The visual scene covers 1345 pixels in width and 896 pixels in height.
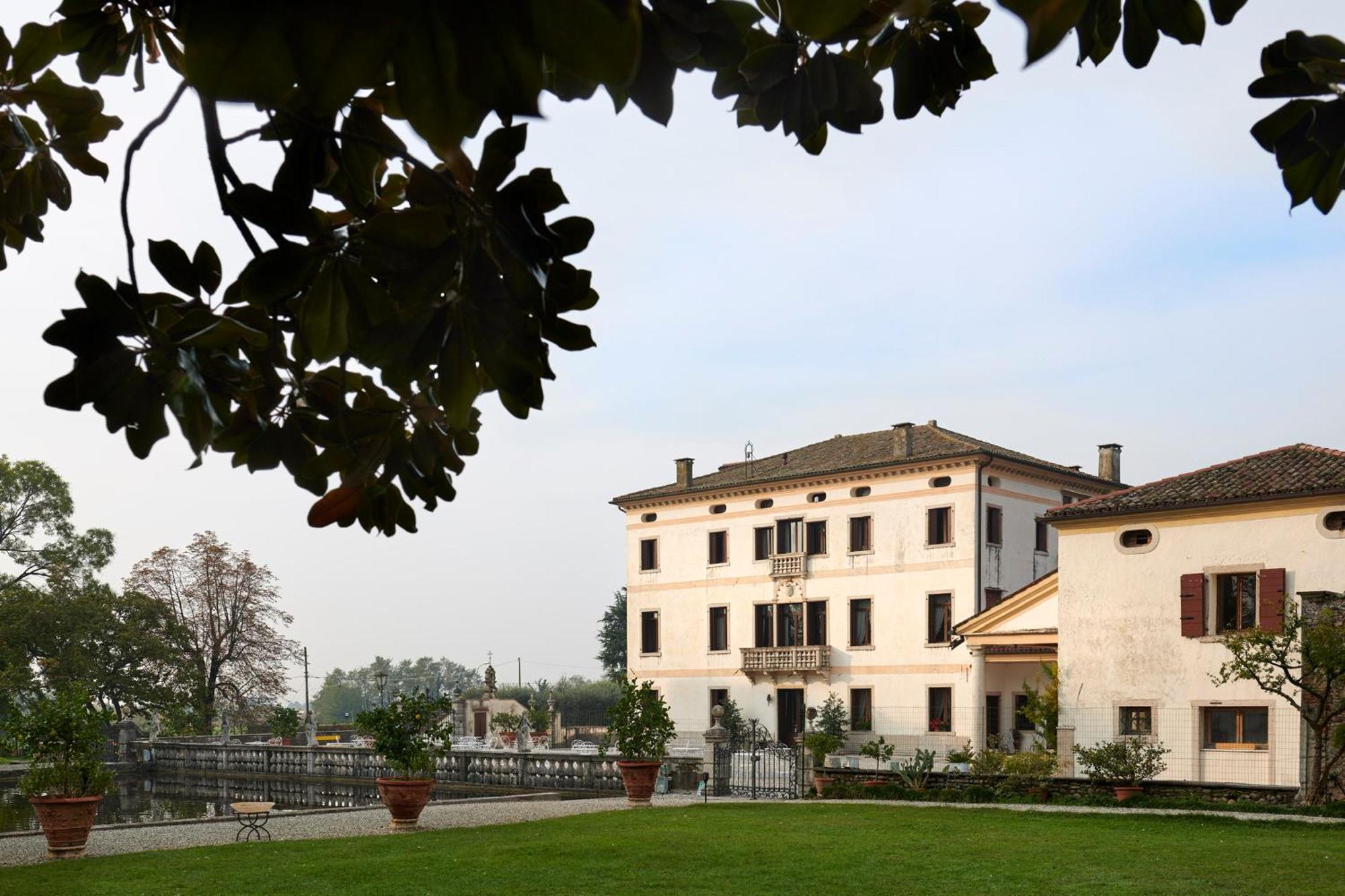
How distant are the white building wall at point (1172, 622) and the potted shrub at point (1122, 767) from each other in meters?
3.85

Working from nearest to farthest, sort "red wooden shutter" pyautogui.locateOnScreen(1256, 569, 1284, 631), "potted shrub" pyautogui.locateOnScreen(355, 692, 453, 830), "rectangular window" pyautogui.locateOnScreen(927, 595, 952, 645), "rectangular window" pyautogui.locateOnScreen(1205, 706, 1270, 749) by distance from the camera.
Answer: "potted shrub" pyautogui.locateOnScreen(355, 692, 453, 830)
"red wooden shutter" pyautogui.locateOnScreen(1256, 569, 1284, 631)
"rectangular window" pyautogui.locateOnScreen(1205, 706, 1270, 749)
"rectangular window" pyautogui.locateOnScreen(927, 595, 952, 645)

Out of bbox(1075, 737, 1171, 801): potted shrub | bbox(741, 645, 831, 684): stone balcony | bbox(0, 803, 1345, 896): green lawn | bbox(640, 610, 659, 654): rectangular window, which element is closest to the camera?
bbox(0, 803, 1345, 896): green lawn

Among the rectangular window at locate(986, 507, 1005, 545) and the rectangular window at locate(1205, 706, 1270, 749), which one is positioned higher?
the rectangular window at locate(986, 507, 1005, 545)

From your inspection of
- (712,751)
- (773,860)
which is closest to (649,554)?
(712,751)

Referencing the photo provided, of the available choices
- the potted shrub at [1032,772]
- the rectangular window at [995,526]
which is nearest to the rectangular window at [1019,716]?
the rectangular window at [995,526]

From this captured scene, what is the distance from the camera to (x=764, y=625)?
43.0 m

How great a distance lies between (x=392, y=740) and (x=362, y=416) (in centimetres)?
1728

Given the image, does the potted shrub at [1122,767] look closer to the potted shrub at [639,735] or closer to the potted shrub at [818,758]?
the potted shrub at [818,758]

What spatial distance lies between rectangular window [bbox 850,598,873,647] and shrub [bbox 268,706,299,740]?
63.5ft

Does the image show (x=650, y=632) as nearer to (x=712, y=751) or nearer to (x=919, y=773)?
(x=712, y=751)

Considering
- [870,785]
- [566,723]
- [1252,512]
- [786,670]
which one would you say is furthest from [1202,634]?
[566,723]

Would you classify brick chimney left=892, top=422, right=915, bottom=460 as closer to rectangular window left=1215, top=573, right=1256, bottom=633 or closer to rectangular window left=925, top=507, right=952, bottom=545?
rectangular window left=925, top=507, right=952, bottom=545

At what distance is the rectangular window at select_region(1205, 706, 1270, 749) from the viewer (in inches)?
949

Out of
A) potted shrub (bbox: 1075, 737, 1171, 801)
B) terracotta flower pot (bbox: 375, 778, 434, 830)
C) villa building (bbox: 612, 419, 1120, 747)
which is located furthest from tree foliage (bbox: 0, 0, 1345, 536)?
villa building (bbox: 612, 419, 1120, 747)
